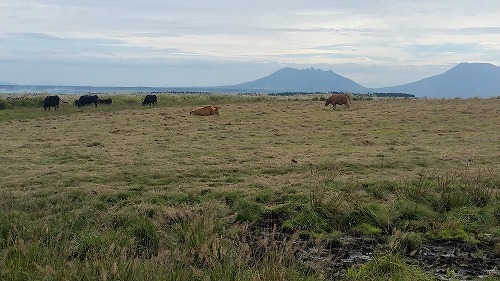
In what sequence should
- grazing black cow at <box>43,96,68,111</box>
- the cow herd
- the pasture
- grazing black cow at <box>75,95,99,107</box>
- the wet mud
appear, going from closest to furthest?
the pasture
the wet mud
the cow herd
grazing black cow at <box>43,96,68,111</box>
grazing black cow at <box>75,95,99,107</box>

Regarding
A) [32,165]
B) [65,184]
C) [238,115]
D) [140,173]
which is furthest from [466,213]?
[238,115]

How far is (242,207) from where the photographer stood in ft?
24.1

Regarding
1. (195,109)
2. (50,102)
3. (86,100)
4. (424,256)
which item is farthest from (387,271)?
(86,100)

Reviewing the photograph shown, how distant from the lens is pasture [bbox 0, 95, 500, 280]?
14.8 ft

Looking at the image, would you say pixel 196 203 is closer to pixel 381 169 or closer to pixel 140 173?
pixel 140 173

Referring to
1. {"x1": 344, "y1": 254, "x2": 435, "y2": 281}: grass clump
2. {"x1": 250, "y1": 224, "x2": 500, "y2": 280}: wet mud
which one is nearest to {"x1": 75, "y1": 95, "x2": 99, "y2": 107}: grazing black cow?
{"x1": 250, "y1": 224, "x2": 500, "y2": 280}: wet mud

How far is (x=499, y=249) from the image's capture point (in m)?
5.74

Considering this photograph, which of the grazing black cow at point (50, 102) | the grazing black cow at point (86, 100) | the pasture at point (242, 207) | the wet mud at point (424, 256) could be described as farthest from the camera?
the grazing black cow at point (86, 100)

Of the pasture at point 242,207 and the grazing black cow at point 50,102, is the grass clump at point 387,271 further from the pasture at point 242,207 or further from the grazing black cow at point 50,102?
the grazing black cow at point 50,102

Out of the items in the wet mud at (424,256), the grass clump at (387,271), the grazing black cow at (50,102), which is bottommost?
the wet mud at (424,256)

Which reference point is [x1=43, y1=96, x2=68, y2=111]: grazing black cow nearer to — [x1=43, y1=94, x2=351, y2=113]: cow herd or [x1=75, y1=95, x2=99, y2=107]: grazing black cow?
[x1=43, y1=94, x2=351, y2=113]: cow herd

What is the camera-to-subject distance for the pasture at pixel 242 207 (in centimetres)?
452

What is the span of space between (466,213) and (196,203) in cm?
425

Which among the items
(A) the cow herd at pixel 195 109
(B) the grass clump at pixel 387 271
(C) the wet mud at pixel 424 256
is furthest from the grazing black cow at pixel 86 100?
(B) the grass clump at pixel 387 271
